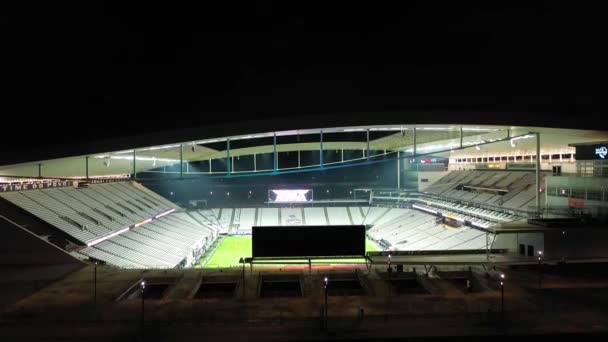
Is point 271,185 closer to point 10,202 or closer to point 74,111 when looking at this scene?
point 10,202

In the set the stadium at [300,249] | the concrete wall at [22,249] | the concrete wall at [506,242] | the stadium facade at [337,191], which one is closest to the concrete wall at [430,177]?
the stadium facade at [337,191]

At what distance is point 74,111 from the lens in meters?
9.35

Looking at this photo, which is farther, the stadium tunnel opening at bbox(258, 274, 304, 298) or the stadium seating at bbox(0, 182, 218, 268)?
the stadium seating at bbox(0, 182, 218, 268)

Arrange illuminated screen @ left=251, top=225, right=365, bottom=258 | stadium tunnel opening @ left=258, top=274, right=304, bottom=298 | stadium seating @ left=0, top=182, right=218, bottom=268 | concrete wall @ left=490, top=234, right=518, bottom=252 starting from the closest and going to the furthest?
illuminated screen @ left=251, top=225, right=365, bottom=258
stadium tunnel opening @ left=258, top=274, right=304, bottom=298
concrete wall @ left=490, top=234, right=518, bottom=252
stadium seating @ left=0, top=182, right=218, bottom=268

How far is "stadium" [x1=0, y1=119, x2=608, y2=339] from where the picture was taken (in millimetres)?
9711

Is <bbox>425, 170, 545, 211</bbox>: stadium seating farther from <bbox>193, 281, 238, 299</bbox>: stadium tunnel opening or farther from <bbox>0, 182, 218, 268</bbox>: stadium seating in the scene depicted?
<bbox>0, 182, 218, 268</bbox>: stadium seating

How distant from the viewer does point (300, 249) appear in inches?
498

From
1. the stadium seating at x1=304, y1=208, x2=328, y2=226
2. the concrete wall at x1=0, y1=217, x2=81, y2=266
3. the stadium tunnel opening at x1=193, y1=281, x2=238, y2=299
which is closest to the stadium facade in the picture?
the stadium seating at x1=304, y1=208, x2=328, y2=226

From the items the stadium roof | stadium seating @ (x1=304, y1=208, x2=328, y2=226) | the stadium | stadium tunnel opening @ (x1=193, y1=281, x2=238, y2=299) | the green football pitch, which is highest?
the stadium roof

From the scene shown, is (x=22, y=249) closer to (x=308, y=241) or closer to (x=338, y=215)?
(x=308, y=241)

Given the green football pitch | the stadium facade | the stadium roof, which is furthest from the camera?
the green football pitch

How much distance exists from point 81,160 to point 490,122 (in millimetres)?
11653

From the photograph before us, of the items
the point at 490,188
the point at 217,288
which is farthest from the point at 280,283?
the point at 490,188

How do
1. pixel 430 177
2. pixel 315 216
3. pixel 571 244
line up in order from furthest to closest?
pixel 430 177 < pixel 315 216 < pixel 571 244
